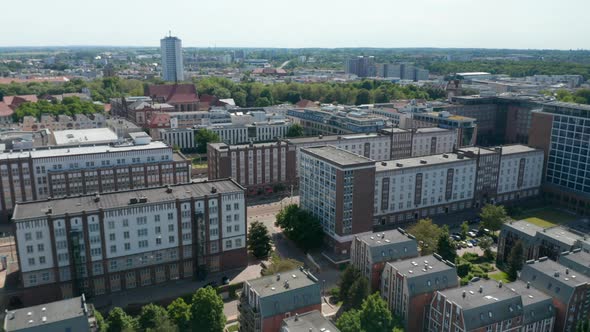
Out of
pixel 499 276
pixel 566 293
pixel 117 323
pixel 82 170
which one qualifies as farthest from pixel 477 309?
pixel 82 170

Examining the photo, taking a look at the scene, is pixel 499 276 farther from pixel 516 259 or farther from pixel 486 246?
pixel 486 246

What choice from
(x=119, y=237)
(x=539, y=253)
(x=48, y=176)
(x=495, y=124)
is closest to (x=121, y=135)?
(x=48, y=176)

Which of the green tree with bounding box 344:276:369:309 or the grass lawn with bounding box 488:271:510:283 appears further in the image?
the grass lawn with bounding box 488:271:510:283

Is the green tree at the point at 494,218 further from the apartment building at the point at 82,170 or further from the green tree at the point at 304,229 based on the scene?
the apartment building at the point at 82,170

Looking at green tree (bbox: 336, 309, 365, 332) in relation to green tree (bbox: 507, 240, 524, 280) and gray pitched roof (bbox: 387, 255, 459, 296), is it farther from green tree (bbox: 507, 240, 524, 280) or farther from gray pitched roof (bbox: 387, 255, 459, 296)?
green tree (bbox: 507, 240, 524, 280)

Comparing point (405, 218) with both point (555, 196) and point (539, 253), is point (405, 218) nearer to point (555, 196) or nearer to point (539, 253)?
point (539, 253)

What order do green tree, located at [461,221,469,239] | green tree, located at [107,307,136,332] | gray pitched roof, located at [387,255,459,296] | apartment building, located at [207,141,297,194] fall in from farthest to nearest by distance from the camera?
apartment building, located at [207,141,297,194]
green tree, located at [461,221,469,239]
gray pitched roof, located at [387,255,459,296]
green tree, located at [107,307,136,332]

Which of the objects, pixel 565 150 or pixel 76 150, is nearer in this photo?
pixel 76 150

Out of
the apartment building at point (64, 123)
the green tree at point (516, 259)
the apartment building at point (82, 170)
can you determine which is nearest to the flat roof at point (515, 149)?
the green tree at point (516, 259)

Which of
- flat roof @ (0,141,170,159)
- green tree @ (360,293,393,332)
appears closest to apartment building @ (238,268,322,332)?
green tree @ (360,293,393,332)
